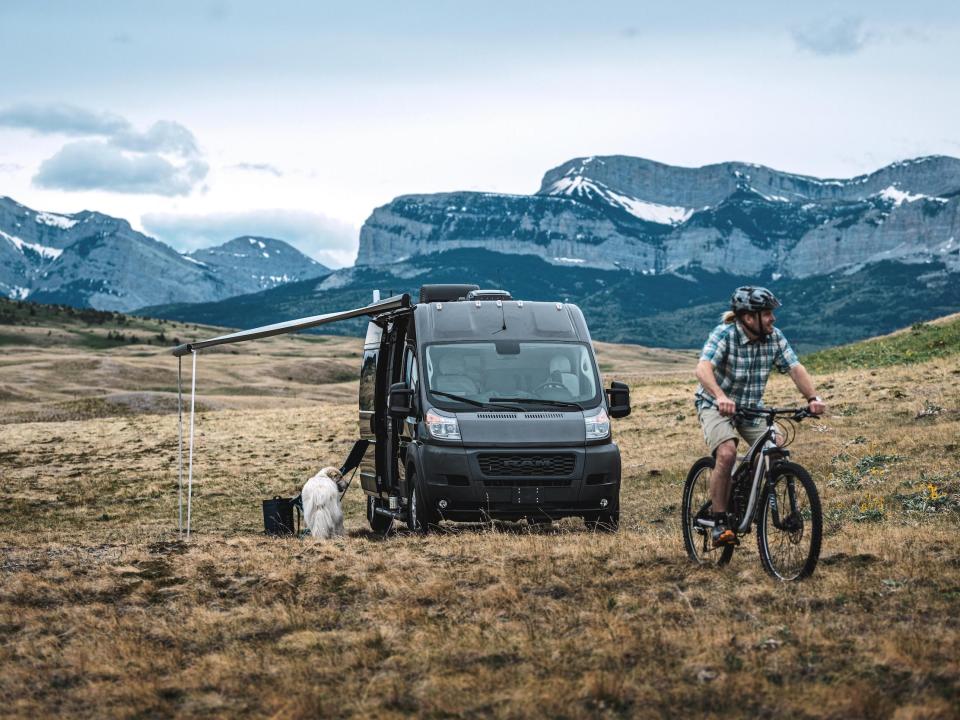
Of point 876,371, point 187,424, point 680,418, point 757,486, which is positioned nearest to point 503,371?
point 757,486

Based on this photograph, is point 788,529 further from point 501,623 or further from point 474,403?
point 474,403

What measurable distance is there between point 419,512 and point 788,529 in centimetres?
554

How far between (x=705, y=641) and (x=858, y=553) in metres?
3.28

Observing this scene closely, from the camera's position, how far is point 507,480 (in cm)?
1305

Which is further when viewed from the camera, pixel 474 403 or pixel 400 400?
pixel 400 400

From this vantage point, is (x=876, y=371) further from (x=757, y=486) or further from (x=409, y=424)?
(x=757, y=486)

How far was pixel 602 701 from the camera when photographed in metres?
6.24

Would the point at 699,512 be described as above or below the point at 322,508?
above

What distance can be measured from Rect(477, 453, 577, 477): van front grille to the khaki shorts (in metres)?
3.74

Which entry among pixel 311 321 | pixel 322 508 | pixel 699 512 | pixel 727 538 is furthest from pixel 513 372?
pixel 727 538

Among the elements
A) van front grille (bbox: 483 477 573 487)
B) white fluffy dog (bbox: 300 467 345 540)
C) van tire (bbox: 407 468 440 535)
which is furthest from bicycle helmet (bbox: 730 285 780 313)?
white fluffy dog (bbox: 300 467 345 540)

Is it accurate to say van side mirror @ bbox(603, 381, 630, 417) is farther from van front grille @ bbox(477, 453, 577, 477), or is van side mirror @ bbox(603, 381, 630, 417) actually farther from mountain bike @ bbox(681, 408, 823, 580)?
mountain bike @ bbox(681, 408, 823, 580)

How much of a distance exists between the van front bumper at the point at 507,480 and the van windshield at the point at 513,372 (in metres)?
0.84

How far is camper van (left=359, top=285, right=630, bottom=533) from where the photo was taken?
1309 centimetres
